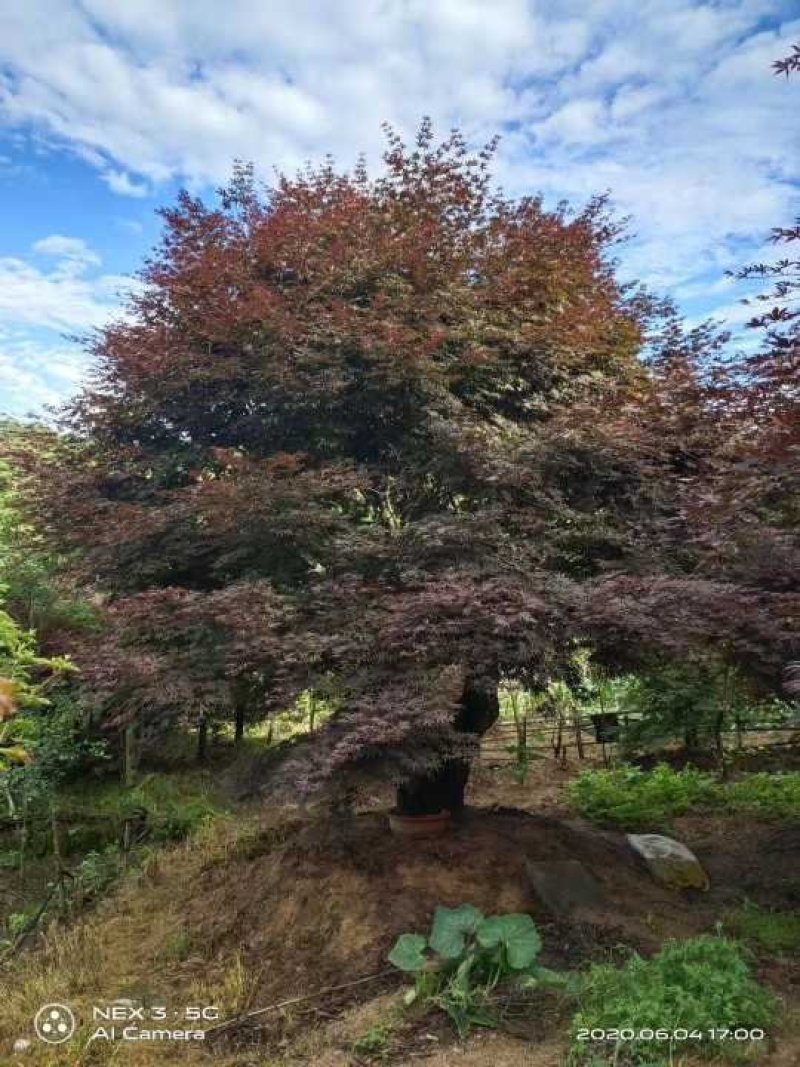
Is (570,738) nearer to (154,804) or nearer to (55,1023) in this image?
(154,804)

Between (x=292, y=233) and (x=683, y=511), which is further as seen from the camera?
(x=292, y=233)

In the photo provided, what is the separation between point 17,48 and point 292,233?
2.11 meters

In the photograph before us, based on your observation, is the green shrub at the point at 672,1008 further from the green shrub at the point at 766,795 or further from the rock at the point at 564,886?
the green shrub at the point at 766,795

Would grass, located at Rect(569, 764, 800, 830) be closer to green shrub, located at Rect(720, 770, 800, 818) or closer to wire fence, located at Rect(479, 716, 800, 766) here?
green shrub, located at Rect(720, 770, 800, 818)

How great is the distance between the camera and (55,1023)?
11.1ft

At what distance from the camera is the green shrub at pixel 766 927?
3707 mm

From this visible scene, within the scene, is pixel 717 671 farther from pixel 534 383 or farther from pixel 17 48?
pixel 17 48

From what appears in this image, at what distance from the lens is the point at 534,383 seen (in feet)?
18.1

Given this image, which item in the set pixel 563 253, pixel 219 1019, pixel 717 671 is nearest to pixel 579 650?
pixel 717 671

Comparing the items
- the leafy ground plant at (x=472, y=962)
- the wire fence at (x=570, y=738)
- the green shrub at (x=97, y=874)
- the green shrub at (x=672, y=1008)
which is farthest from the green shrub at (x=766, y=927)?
the green shrub at (x=97, y=874)

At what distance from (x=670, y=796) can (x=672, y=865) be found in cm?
201

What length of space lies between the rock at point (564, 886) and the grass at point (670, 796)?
1.88 m

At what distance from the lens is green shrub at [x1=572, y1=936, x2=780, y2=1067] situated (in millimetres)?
2482

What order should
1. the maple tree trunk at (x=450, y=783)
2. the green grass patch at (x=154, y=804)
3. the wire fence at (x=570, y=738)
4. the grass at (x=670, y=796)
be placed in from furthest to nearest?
the wire fence at (x=570, y=738), the green grass patch at (x=154, y=804), the grass at (x=670, y=796), the maple tree trunk at (x=450, y=783)
